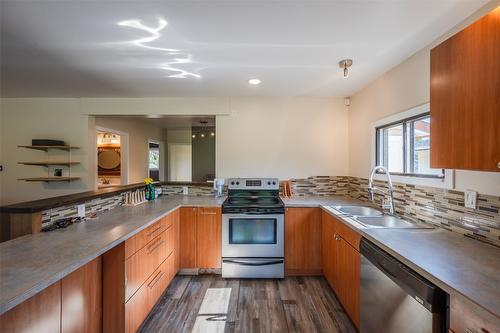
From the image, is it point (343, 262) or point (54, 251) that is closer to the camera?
point (54, 251)

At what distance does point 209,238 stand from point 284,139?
170 cm

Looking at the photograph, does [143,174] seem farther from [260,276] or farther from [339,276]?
[339,276]

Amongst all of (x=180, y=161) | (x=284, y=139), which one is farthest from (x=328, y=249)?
(x=180, y=161)

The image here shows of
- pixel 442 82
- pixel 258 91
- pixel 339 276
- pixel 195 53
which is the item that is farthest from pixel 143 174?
pixel 442 82

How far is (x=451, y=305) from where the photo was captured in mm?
908

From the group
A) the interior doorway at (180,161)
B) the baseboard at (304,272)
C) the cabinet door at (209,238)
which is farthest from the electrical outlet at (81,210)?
the interior doorway at (180,161)

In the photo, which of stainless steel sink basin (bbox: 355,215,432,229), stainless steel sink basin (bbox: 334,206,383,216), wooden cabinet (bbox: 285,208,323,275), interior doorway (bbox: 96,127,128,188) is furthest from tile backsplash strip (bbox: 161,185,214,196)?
interior doorway (bbox: 96,127,128,188)

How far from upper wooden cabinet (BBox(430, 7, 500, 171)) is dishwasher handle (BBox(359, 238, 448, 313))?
0.57m

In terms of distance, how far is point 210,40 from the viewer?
5.57 ft

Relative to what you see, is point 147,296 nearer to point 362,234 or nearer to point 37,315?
point 37,315

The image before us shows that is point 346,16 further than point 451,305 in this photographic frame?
Yes

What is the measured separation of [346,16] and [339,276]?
210 centimetres

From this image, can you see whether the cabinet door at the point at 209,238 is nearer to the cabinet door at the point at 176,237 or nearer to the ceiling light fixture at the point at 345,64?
the cabinet door at the point at 176,237

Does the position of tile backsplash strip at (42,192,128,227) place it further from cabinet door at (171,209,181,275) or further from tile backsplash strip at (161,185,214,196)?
tile backsplash strip at (161,185,214,196)
